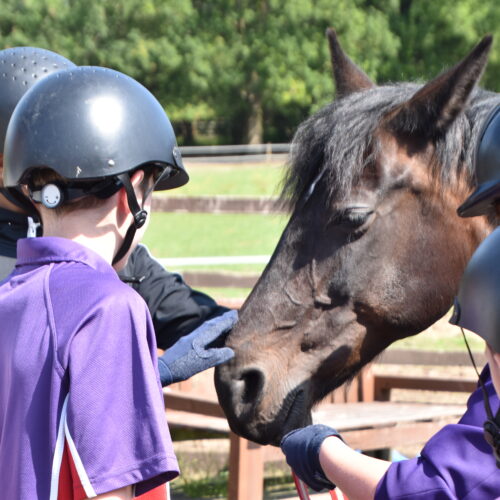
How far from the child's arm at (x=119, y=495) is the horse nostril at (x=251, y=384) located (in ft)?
3.85

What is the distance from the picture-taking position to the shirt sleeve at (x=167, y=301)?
10.2 feet

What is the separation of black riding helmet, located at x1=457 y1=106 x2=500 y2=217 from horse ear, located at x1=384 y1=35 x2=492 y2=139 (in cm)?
60

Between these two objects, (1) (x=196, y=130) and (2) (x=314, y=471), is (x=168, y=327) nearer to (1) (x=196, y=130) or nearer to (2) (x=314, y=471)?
(2) (x=314, y=471)

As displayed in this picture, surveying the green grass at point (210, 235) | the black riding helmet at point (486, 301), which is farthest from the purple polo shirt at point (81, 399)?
the green grass at point (210, 235)

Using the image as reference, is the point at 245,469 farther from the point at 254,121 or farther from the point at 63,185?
the point at 254,121

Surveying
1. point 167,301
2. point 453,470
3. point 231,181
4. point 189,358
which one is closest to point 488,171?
point 453,470

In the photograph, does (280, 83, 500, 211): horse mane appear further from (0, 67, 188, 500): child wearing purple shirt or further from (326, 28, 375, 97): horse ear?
(0, 67, 188, 500): child wearing purple shirt

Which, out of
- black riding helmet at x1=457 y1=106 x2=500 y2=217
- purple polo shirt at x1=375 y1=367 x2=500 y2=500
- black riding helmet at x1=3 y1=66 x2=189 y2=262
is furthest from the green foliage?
purple polo shirt at x1=375 y1=367 x2=500 y2=500

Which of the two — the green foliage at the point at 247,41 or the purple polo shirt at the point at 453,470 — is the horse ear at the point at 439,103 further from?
the green foliage at the point at 247,41

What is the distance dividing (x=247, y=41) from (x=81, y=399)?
140 feet

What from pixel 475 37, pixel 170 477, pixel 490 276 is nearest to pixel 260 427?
pixel 170 477

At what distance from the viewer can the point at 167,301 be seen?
10.2ft

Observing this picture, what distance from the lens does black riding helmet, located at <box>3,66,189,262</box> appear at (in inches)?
82.8

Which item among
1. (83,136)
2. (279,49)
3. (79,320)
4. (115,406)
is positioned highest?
(83,136)
